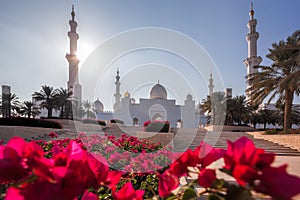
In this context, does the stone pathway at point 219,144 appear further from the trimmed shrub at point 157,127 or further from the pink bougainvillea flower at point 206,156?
the pink bougainvillea flower at point 206,156

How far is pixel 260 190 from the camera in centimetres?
49

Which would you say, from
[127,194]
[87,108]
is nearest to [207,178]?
[127,194]

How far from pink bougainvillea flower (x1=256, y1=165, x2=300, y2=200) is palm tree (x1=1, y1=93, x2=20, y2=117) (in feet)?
99.5

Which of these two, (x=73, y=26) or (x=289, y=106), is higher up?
(x=73, y=26)

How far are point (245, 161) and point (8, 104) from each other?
30.4m

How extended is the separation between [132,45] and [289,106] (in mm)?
12411

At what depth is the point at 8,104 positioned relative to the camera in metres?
25.4

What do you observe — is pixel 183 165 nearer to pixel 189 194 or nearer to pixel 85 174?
pixel 189 194

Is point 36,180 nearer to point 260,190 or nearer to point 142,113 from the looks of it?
point 260,190

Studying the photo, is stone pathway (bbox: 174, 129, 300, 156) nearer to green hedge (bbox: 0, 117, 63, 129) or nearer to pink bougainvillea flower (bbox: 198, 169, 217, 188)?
pink bougainvillea flower (bbox: 198, 169, 217, 188)

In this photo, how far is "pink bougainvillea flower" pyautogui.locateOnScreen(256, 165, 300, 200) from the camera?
0.47 meters

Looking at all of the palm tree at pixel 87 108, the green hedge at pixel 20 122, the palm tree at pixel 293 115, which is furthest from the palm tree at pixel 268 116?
the palm tree at pixel 87 108

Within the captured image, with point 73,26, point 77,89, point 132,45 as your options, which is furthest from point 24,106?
point 132,45

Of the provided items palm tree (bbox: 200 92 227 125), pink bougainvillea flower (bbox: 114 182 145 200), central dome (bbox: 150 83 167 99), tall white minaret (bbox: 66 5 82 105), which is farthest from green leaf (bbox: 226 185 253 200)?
central dome (bbox: 150 83 167 99)
